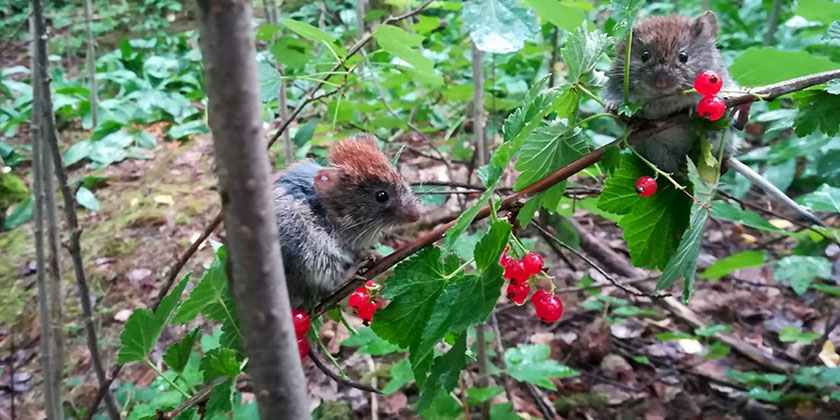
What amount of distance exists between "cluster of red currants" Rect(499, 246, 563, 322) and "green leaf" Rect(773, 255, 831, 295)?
4.74ft

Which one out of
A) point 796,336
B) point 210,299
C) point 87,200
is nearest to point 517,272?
point 210,299

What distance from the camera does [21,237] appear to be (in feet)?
12.7

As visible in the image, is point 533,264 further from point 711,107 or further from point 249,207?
point 249,207

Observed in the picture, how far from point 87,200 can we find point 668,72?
3.79m

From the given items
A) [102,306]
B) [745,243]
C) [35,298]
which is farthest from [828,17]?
[35,298]

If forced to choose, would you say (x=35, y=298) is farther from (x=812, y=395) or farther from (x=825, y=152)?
(x=825, y=152)

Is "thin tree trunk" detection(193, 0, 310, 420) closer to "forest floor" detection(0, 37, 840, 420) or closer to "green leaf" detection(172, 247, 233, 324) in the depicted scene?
"green leaf" detection(172, 247, 233, 324)

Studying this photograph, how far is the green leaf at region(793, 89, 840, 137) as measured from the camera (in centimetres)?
115

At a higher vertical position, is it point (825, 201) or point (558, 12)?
point (558, 12)

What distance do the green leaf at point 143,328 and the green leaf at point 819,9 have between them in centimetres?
147

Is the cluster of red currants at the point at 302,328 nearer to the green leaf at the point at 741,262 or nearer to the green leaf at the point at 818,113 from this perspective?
the green leaf at the point at 818,113

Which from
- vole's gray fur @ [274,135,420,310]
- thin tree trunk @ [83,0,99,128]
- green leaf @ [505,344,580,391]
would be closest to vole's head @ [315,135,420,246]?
vole's gray fur @ [274,135,420,310]

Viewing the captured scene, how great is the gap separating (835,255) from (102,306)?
382 cm

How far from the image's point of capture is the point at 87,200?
4.06 metres
